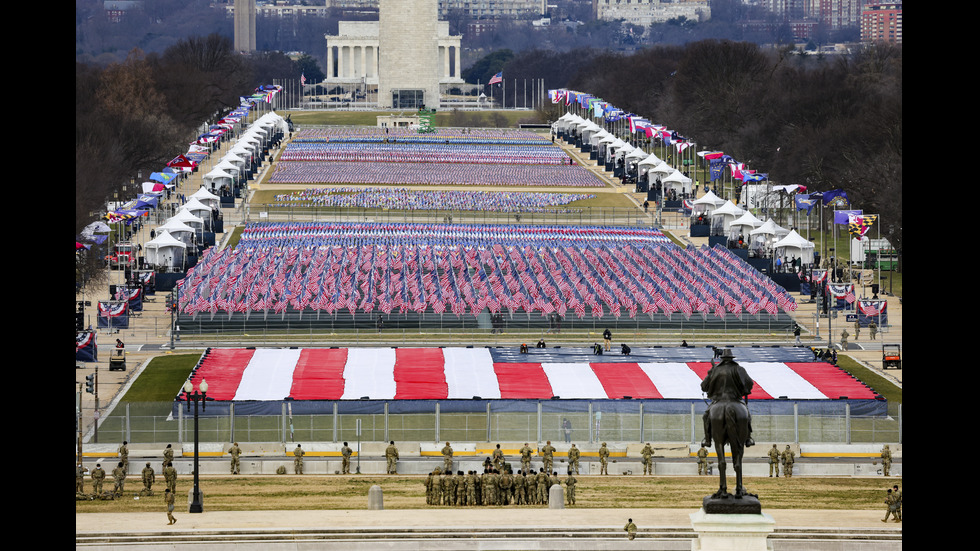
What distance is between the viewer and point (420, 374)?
2534 inches

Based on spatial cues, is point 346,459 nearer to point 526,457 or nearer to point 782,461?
point 526,457

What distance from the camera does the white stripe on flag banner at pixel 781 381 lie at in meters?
61.0

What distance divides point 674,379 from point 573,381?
336 cm

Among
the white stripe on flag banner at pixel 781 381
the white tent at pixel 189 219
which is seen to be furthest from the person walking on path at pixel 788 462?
the white tent at pixel 189 219

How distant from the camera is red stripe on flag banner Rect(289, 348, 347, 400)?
6094cm

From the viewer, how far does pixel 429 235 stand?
102m

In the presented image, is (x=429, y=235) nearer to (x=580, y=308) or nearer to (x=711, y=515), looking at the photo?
(x=580, y=308)

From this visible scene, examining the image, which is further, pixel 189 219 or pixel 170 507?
pixel 189 219

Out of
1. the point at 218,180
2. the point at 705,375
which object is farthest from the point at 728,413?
the point at 218,180

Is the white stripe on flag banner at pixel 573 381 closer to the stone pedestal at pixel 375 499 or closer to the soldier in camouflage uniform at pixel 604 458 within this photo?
the soldier in camouflage uniform at pixel 604 458

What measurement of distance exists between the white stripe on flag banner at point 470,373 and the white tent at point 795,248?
28296 millimetres

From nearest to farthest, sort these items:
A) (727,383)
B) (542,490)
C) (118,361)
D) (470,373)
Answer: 1. (727,383)
2. (542,490)
3. (470,373)
4. (118,361)

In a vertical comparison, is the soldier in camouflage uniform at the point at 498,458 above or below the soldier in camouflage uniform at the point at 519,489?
above

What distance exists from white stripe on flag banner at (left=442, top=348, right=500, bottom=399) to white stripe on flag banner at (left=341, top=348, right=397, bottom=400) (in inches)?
77.7
